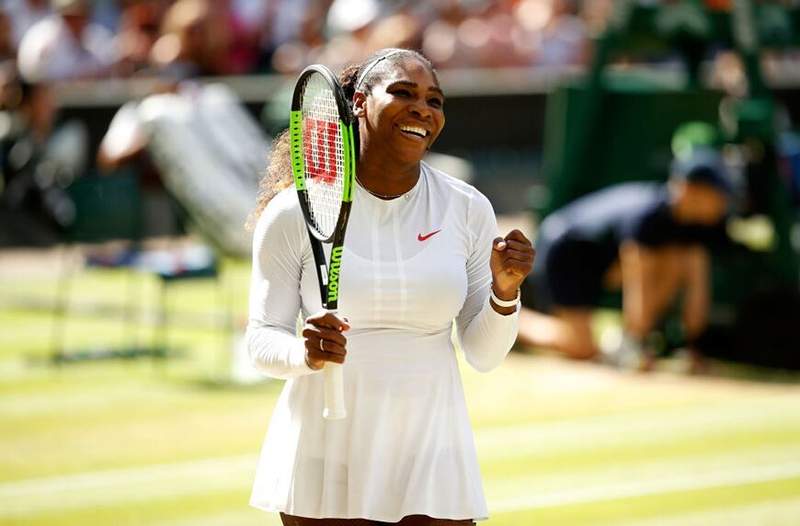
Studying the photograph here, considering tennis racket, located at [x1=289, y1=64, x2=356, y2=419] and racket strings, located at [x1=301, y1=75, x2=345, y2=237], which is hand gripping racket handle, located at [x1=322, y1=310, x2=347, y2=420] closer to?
tennis racket, located at [x1=289, y1=64, x2=356, y2=419]

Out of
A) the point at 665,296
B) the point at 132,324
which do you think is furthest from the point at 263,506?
the point at 132,324

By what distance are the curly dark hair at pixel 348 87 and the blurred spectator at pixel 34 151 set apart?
8.73 metres

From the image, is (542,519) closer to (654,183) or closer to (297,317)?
(297,317)

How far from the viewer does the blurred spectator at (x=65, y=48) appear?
15.7 metres

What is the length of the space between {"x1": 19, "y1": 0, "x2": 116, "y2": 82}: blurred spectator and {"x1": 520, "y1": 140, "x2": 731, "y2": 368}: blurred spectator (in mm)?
6094

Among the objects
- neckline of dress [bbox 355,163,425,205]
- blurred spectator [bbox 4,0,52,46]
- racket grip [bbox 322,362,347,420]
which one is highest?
Result: blurred spectator [bbox 4,0,52,46]

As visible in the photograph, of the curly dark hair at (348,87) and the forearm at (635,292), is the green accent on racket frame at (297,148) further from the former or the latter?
the forearm at (635,292)

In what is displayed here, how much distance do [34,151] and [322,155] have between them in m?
10.2

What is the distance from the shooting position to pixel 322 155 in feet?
13.4

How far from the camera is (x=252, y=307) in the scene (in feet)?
13.3

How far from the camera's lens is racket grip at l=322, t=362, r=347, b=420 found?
3.80 meters

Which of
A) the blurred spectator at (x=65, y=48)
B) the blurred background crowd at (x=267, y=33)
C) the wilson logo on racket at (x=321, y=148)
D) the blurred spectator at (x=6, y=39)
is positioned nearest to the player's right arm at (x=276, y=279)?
the wilson logo on racket at (x=321, y=148)

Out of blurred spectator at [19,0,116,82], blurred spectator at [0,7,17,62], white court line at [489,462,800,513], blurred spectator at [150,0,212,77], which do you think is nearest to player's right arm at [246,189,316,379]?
white court line at [489,462,800,513]

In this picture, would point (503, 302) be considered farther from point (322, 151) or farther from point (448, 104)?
point (448, 104)
